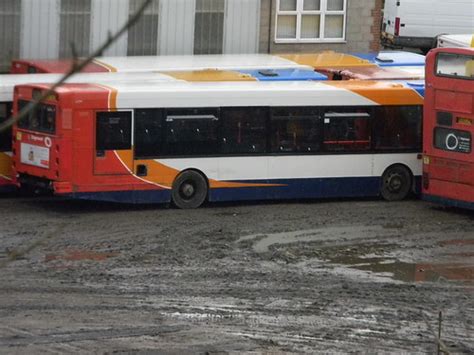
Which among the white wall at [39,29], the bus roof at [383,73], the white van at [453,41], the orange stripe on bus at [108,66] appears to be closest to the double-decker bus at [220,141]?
the bus roof at [383,73]

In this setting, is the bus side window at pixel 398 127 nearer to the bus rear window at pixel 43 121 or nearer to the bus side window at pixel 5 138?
the bus rear window at pixel 43 121

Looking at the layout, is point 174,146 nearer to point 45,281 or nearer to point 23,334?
point 45,281

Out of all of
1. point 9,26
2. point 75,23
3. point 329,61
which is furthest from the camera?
point 75,23

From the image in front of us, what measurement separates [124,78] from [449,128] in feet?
19.2

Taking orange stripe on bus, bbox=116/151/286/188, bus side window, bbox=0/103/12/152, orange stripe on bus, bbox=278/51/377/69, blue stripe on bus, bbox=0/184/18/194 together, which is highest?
orange stripe on bus, bbox=278/51/377/69

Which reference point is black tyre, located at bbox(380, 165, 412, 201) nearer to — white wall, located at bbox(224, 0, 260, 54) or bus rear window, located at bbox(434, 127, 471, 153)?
bus rear window, located at bbox(434, 127, 471, 153)

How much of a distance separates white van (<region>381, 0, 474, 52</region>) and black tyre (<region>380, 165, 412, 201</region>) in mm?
14548

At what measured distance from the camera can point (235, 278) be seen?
14680 millimetres

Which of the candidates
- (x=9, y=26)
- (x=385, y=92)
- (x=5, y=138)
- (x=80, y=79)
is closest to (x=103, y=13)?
(x=9, y=26)

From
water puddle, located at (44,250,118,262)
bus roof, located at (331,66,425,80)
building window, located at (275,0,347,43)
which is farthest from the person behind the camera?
building window, located at (275,0,347,43)

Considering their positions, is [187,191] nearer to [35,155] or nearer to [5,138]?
[35,155]

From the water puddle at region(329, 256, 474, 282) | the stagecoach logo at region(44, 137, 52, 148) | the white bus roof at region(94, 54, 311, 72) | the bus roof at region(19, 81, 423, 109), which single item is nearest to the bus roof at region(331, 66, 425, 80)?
the bus roof at region(19, 81, 423, 109)

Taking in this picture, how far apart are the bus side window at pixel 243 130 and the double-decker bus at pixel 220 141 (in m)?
0.02

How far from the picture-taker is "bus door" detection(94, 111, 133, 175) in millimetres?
19297
